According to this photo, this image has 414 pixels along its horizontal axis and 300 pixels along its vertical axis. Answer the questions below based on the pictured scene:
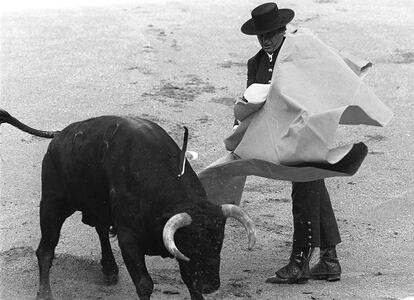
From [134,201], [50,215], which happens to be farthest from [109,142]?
[50,215]

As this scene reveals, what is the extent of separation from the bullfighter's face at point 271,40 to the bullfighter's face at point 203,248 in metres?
1.45

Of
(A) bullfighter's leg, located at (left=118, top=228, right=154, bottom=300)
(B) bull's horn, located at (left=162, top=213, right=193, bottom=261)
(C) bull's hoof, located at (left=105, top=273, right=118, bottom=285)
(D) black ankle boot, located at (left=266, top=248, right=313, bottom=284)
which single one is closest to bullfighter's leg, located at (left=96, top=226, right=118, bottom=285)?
(C) bull's hoof, located at (left=105, top=273, right=118, bottom=285)

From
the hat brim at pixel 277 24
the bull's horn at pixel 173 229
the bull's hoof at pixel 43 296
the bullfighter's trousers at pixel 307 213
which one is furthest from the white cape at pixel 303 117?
the bull's hoof at pixel 43 296

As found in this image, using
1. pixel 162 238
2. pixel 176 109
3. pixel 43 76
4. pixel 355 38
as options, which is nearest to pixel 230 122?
pixel 176 109

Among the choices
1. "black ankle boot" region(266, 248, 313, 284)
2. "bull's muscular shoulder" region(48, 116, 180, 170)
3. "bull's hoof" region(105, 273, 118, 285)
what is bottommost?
"bull's hoof" region(105, 273, 118, 285)

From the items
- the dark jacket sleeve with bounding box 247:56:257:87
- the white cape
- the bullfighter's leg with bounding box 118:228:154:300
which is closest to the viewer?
the bullfighter's leg with bounding box 118:228:154:300

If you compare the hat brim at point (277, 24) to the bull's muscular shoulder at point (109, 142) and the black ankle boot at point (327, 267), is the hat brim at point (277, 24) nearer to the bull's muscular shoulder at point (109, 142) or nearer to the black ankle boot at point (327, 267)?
the bull's muscular shoulder at point (109, 142)

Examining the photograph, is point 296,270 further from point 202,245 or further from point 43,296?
point 43,296

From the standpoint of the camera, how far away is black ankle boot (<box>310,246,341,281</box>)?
699 cm

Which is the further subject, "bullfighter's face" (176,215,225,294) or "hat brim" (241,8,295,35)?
"hat brim" (241,8,295,35)

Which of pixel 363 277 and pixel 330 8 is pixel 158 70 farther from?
pixel 363 277

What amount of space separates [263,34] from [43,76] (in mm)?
4593

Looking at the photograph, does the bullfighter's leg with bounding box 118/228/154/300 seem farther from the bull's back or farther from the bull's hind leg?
the bull's hind leg

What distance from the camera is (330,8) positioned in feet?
45.2
